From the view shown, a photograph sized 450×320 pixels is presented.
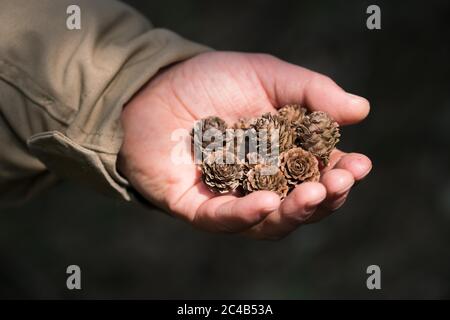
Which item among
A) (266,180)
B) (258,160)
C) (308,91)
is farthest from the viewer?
(308,91)

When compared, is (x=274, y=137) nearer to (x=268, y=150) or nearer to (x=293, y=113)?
(x=268, y=150)

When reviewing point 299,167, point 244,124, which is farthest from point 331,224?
point 299,167

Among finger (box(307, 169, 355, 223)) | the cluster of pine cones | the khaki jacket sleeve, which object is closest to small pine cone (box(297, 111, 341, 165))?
the cluster of pine cones

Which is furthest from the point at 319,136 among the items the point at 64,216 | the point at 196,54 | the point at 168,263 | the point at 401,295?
the point at 64,216

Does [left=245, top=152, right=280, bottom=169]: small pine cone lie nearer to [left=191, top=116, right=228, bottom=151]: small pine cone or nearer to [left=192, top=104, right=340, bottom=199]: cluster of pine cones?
[left=192, top=104, right=340, bottom=199]: cluster of pine cones

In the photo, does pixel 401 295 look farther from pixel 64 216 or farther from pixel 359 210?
pixel 64 216

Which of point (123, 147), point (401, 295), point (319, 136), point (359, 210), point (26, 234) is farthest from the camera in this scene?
point (26, 234)
